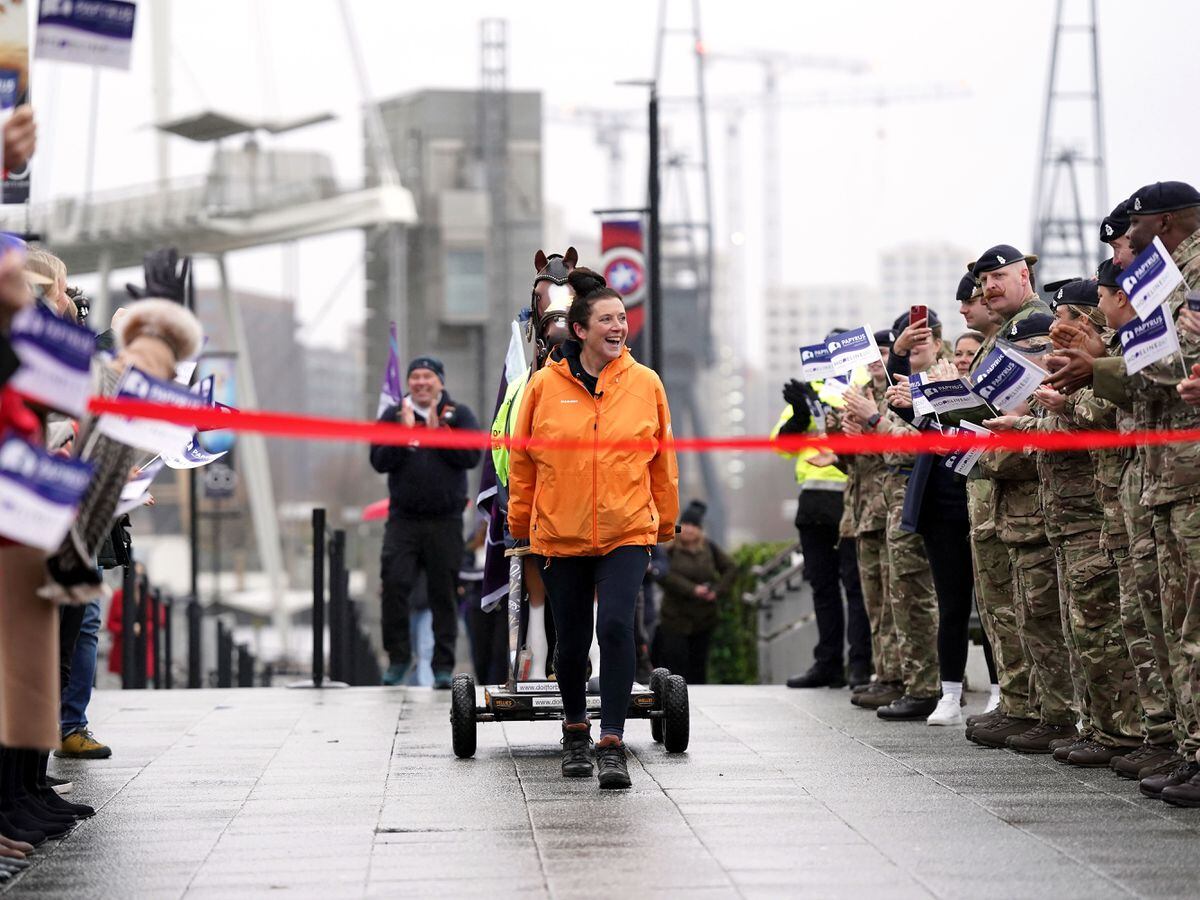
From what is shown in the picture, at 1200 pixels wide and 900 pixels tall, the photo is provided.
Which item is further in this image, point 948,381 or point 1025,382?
point 948,381

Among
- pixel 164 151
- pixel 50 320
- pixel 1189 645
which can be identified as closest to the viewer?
pixel 50 320

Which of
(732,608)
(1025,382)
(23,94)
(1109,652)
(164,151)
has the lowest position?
(732,608)

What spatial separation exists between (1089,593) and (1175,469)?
1.37 metres

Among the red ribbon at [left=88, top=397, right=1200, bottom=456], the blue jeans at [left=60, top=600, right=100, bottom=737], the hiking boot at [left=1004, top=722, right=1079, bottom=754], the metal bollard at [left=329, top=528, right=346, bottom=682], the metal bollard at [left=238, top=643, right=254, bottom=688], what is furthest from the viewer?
the metal bollard at [left=238, top=643, right=254, bottom=688]

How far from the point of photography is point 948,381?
28.5 ft

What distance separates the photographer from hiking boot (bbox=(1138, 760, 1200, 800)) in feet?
22.9

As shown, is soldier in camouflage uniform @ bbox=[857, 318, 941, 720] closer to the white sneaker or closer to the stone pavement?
the white sneaker

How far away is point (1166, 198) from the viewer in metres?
7.28

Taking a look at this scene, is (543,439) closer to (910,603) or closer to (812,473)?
(910,603)

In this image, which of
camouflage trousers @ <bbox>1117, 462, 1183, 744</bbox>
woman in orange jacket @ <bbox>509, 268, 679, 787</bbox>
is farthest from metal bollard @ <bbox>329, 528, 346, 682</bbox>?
camouflage trousers @ <bbox>1117, 462, 1183, 744</bbox>

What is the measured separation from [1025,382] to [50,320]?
4.33 meters

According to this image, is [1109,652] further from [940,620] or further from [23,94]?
[23,94]

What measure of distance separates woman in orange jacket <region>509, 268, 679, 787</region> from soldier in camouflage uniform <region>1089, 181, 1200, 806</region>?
1814mm

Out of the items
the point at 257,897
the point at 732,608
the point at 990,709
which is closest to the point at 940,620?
the point at 990,709
